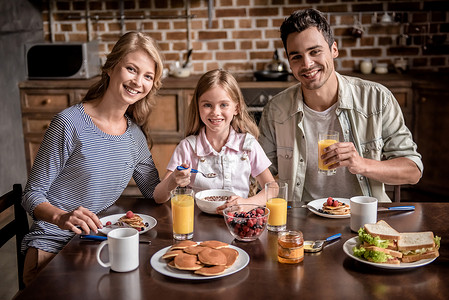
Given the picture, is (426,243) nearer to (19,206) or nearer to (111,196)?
(111,196)

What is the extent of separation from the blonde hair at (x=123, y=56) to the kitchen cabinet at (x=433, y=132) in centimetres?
250

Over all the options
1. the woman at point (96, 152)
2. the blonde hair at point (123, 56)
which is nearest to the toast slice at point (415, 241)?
the woman at point (96, 152)

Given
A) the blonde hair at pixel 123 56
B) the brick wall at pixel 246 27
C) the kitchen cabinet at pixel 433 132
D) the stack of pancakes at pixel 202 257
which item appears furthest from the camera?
the brick wall at pixel 246 27

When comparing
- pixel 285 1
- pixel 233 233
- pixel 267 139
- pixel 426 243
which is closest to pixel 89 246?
pixel 233 233

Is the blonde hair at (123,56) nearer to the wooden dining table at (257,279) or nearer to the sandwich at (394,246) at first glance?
the wooden dining table at (257,279)

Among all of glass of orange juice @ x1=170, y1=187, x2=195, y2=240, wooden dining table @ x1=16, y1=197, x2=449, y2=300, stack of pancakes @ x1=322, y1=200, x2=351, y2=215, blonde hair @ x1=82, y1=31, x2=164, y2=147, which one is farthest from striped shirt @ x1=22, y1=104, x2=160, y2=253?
stack of pancakes @ x1=322, y1=200, x2=351, y2=215

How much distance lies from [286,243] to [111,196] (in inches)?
34.7

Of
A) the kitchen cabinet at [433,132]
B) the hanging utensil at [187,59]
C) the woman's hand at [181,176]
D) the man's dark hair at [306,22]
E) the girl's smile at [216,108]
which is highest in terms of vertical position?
the man's dark hair at [306,22]

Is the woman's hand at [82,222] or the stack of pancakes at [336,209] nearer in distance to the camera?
the woman's hand at [82,222]

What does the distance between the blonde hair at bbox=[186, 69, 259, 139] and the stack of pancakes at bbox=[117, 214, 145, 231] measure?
0.66 m

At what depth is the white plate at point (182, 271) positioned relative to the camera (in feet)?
4.35

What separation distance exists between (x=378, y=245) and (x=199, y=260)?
1.54 feet

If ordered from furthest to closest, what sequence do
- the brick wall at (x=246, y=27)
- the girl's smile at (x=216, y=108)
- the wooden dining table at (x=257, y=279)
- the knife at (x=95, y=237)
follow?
the brick wall at (x=246, y=27) < the girl's smile at (x=216, y=108) < the knife at (x=95, y=237) < the wooden dining table at (x=257, y=279)

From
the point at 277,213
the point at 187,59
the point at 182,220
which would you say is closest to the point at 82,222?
the point at 182,220
